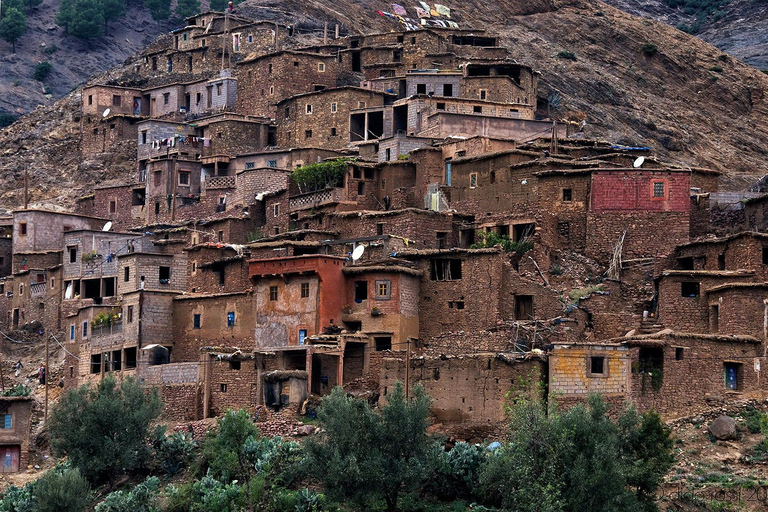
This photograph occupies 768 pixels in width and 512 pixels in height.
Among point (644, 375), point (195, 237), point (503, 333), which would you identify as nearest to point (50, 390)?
point (195, 237)

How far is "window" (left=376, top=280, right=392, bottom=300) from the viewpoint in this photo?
169 feet

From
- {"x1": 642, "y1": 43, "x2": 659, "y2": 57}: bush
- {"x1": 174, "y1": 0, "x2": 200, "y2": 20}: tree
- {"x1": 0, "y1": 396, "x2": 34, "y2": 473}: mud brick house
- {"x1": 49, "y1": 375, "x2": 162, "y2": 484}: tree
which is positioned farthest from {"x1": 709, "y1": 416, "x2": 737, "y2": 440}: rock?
{"x1": 174, "y1": 0, "x2": 200, "y2": 20}: tree

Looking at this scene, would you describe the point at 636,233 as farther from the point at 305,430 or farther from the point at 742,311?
the point at 305,430

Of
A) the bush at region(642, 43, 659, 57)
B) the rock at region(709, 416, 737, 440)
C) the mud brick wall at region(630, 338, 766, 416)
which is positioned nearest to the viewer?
the rock at region(709, 416, 737, 440)

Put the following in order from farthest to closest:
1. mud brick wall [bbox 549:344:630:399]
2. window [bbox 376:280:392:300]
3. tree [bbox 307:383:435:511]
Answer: window [bbox 376:280:392:300]
mud brick wall [bbox 549:344:630:399]
tree [bbox 307:383:435:511]

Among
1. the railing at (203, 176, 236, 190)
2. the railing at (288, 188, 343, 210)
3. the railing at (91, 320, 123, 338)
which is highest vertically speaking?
the railing at (203, 176, 236, 190)

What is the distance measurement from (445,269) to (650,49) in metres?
34.5

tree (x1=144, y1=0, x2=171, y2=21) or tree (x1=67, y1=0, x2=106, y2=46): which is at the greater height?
tree (x1=144, y1=0, x2=171, y2=21)

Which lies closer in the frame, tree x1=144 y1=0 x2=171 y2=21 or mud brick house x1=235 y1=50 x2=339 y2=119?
mud brick house x1=235 y1=50 x2=339 y2=119

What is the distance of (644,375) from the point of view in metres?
46.0

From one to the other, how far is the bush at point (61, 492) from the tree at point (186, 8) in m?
74.6

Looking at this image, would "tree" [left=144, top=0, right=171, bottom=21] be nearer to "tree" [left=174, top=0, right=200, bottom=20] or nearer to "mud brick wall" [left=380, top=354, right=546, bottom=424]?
"tree" [left=174, top=0, right=200, bottom=20]

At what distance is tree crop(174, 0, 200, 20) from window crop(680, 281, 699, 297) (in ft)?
240

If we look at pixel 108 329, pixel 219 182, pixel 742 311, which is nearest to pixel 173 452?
pixel 108 329
